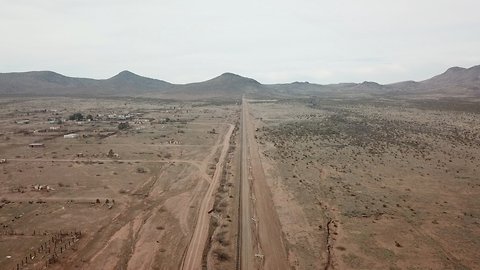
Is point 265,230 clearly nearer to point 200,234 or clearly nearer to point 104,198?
point 200,234

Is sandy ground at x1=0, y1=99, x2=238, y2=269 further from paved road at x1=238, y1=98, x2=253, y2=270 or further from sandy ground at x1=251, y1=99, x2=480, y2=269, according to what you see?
sandy ground at x1=251, y1=99, x2=480, y2=269

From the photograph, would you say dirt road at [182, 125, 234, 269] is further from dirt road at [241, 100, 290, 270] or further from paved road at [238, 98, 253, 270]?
dirt road at [241, 100, 290, 270]

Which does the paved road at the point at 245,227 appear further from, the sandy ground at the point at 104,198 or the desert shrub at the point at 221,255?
the sandy ground at the point at 104,198

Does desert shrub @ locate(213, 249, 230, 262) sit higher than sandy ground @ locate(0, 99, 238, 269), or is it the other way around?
sandy ground @ locate(0, 99, 238, 269)

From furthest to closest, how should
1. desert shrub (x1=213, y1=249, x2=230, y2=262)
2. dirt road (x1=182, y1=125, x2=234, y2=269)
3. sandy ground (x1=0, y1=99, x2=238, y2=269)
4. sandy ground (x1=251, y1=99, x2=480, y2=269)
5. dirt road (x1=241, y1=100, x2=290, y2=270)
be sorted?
sandy ground (x1=251, y1=99, x2=480, y2=269)
sandy ground (x1=0, y1=99, x2=238, y2=269)
desert shrub (x1=213, y1=249, x2=230, y2=262)
dirt road (x1=241, y1=100, x2=290, y2=270)
dirt road (x1=182, y1=125, x2=234, y2=269)

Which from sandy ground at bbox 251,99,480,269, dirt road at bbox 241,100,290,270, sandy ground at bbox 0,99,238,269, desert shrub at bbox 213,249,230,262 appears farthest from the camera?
sandy ground at bbox 251,99,480,269

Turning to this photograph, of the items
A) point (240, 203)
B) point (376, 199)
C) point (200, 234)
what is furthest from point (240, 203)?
point (376, 199)

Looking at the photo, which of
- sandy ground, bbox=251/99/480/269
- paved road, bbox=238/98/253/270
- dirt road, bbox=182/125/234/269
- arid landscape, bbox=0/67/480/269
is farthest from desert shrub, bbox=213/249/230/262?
sandy ground, bbox=251/99/480/269

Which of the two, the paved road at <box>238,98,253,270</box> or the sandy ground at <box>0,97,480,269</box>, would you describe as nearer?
the paved road at <box>238,98,253,270</box>
